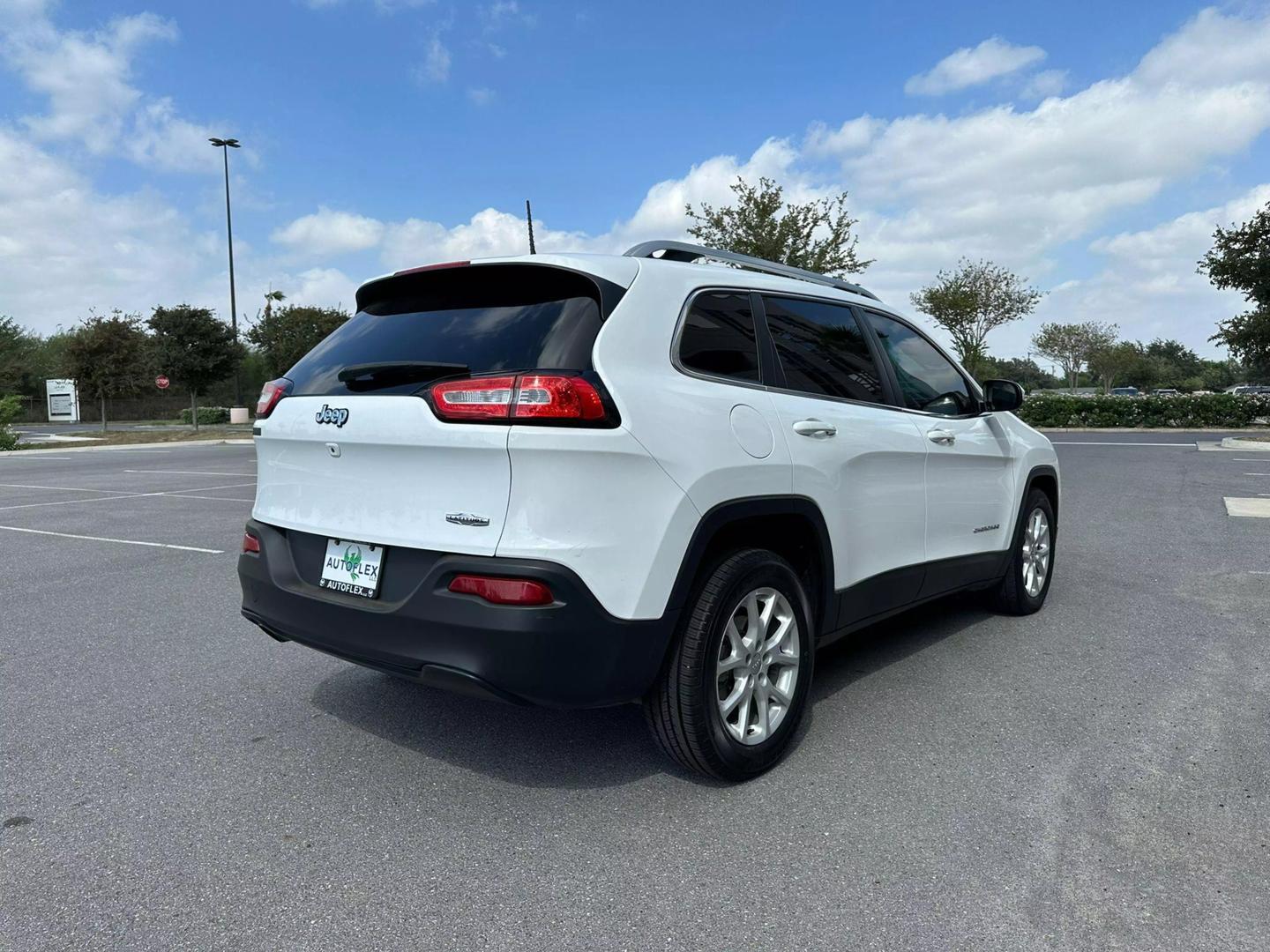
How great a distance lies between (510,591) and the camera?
258 centimetres

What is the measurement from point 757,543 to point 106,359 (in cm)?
3710

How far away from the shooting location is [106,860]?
2.60m

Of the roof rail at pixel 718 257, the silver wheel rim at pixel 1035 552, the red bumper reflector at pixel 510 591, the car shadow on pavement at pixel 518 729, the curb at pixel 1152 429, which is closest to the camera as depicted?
the red bumper reflector at pixel 510 591

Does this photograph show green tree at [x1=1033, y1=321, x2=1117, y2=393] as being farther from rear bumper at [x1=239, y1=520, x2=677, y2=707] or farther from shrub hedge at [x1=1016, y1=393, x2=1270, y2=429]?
rear bumper at [x1=239, y1=520, x2=677, y2=707]

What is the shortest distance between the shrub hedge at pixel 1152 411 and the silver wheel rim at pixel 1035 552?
24.5 metres

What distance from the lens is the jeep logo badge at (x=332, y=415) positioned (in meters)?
3.03

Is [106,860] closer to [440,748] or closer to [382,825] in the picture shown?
[382,825]

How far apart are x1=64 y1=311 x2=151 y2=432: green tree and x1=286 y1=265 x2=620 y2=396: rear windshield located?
35954mm

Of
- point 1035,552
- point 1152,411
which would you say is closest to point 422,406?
point 1035,552

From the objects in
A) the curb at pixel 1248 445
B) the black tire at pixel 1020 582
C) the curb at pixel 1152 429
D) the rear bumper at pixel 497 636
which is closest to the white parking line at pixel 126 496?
the rear bumper at pixel 497 636

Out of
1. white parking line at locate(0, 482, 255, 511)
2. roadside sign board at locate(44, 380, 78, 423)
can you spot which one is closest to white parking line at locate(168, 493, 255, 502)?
white parking line at locate(0, 482, 255, 511)

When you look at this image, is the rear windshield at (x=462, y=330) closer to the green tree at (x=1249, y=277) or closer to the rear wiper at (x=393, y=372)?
the rear wiper at (x=393, y=372)

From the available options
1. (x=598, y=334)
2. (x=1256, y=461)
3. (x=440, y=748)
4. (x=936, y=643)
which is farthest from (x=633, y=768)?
(x=1256, y=461)

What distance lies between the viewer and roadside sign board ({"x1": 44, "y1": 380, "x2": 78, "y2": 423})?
5025 centimetres
